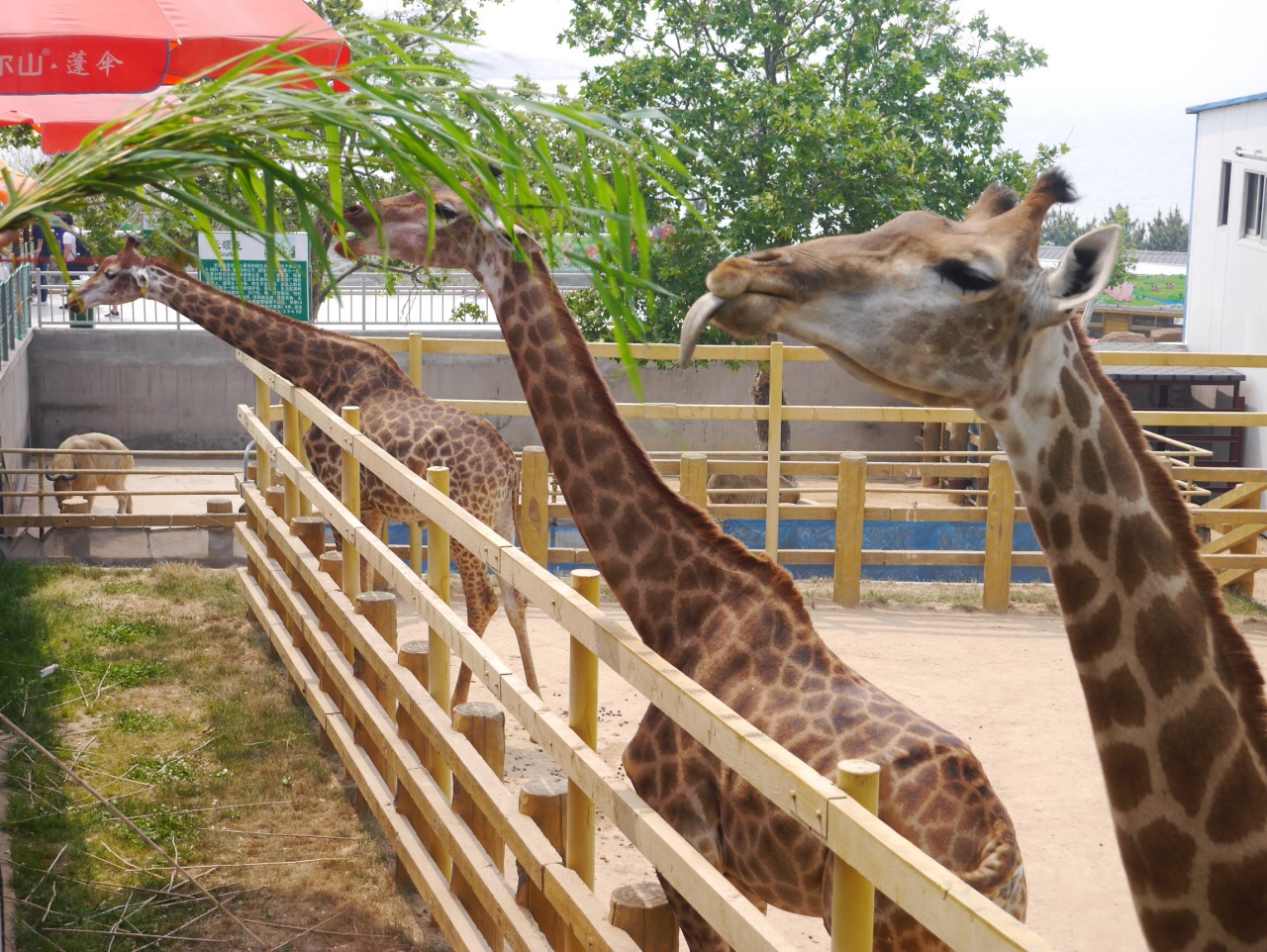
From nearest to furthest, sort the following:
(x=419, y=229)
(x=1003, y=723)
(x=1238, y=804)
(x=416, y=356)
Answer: (x=1238, y=804)
(x=419, y=229)
(x=1003, y=723)
(x=416, y=356)

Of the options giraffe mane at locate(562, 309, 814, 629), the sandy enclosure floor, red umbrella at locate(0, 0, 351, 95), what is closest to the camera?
giraffe mane at locate(562, 309, 814, 629)

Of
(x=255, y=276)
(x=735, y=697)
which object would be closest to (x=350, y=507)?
(x=735, y=697)

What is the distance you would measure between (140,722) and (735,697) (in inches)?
160

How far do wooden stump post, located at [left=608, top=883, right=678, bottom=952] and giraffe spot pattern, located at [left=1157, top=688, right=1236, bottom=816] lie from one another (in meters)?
1.10

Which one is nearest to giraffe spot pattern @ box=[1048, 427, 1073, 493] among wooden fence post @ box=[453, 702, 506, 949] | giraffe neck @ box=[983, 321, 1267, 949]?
giraffe neck @ box=[983, 321, 1267, 949]

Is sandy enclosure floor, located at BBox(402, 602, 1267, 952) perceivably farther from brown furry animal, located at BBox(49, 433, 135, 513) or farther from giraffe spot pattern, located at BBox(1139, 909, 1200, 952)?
brown furry animal, located at BBox(49, 433, 135, 513)

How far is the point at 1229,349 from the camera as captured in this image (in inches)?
738

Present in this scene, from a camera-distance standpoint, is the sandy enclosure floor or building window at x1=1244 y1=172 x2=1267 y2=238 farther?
building window at x1=1244 y1=172 x2=1267 y2=238

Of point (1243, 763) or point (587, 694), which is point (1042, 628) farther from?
point (1243, 763)

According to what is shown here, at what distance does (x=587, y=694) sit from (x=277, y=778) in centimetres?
293

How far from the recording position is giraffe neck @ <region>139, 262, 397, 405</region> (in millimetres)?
6809

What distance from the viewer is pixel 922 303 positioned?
82.8 inches

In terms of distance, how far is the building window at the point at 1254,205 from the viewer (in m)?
18.1

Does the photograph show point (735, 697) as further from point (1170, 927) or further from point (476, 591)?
point (476, 591)
